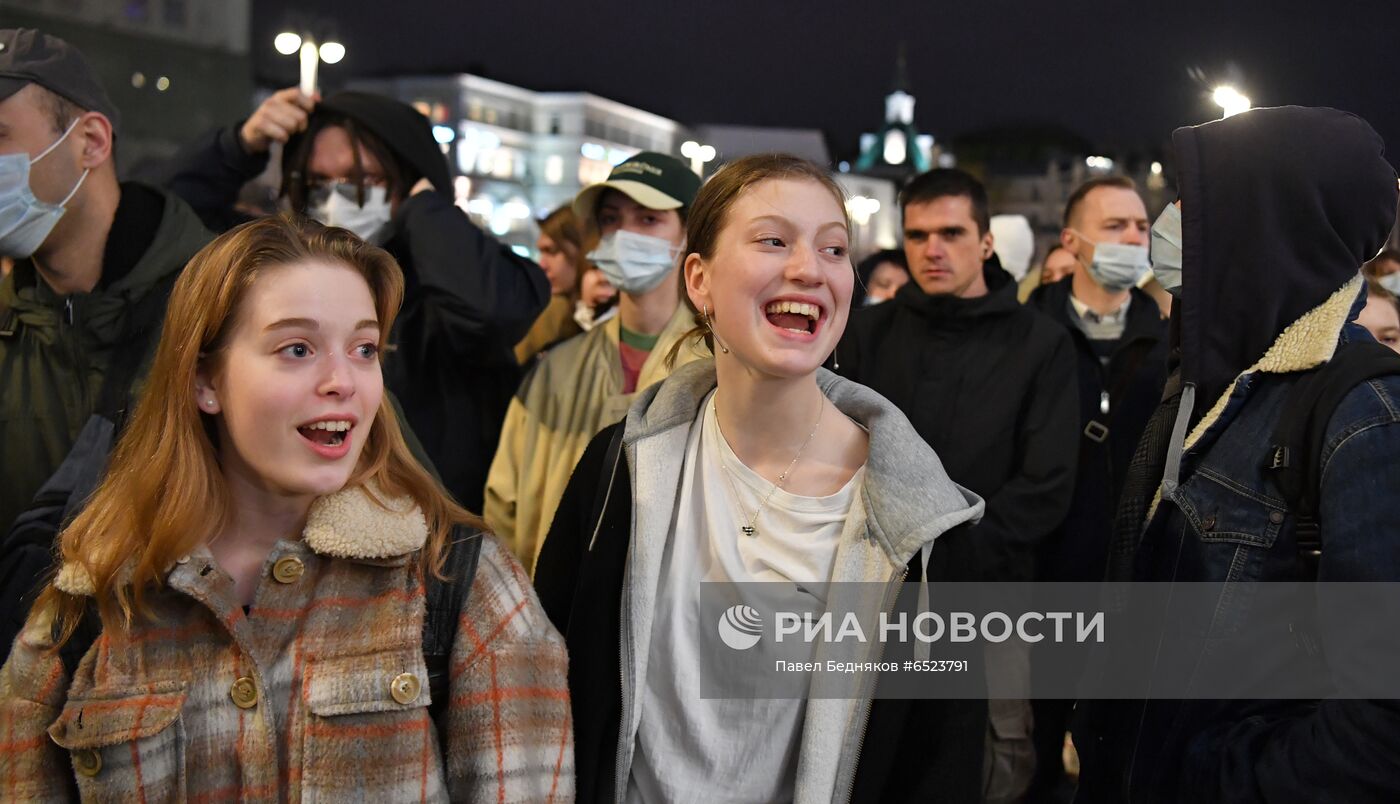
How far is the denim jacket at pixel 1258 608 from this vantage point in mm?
2062

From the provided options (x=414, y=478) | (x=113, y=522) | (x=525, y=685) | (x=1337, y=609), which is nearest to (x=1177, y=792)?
(x=1337, y=609)

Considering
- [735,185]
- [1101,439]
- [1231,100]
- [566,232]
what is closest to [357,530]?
[735,185]

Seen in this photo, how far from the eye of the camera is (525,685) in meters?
2.05

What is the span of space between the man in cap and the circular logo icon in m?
1.27

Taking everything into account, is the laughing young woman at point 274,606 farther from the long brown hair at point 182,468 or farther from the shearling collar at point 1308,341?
the shearling collar at point 1308,341

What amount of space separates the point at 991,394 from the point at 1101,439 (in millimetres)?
741

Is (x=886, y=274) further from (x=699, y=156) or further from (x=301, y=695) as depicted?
(x=699, y=156)

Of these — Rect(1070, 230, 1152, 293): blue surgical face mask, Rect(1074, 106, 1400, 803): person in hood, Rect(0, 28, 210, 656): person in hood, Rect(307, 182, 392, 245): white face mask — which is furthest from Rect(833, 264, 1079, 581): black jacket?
Rect(0, 28, 210, 656): person in hood

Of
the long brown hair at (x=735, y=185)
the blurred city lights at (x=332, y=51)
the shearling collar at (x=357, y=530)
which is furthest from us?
the blurred city lights at (x=332, y=51)

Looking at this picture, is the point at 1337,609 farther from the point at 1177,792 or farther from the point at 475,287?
the point at 475,287

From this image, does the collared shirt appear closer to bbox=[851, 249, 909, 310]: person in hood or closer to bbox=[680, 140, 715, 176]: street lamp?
bbox=[680, 140, 715, 176]: street lamp

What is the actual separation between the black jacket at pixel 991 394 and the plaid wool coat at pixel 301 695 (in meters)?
2.28

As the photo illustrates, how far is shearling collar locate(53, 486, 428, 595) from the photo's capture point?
2.01 metres

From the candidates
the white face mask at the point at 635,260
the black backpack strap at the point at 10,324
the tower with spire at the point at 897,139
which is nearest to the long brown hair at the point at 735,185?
the white face mask at the point at 635,260
